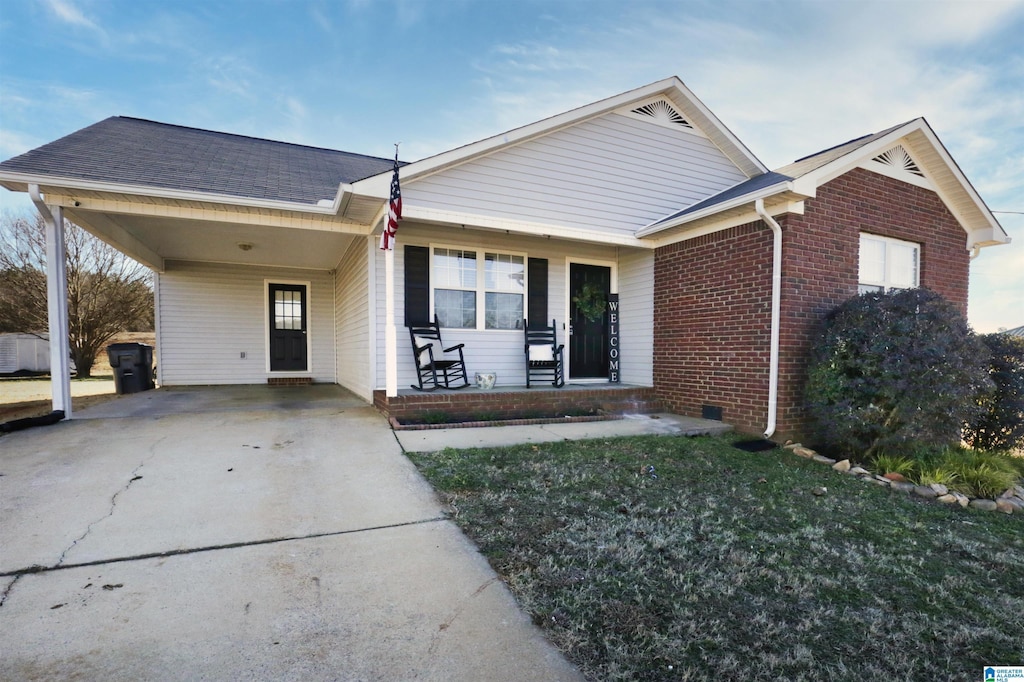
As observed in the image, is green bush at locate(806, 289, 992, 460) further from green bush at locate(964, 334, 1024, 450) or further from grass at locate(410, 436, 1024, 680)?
grass at locate(410, 436, 1024, 680)

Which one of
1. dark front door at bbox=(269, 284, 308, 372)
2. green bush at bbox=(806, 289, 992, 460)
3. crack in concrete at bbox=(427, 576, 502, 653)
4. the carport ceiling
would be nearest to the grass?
crack in concrete at bbox=(427, 576, 502, 653)

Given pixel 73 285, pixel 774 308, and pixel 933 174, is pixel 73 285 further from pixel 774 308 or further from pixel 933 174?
pixel 933 174

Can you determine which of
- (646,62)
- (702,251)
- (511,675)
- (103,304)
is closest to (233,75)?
(103,304)

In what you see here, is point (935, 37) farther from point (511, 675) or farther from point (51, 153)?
point (51, 153)

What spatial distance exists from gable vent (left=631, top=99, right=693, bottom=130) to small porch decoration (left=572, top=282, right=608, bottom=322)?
9.37 ft

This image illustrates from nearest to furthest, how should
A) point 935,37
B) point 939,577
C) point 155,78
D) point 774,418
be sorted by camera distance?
point 939,577
point 774,418
point 935,37
point 155,78

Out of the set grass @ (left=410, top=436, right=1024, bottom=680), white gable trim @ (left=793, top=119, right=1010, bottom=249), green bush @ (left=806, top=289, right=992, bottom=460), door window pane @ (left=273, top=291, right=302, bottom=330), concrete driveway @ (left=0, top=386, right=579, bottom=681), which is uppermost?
white gable trim @ (left=793, top=119, right=1010, bottom=249)

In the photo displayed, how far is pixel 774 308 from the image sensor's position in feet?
17.5

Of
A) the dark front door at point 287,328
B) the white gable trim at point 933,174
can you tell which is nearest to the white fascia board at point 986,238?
the white gable trim at point 933,174

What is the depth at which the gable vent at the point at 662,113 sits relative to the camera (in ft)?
23.6

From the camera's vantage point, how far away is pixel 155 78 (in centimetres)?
952

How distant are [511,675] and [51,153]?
773cm

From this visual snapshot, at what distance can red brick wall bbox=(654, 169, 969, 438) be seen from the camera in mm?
5375

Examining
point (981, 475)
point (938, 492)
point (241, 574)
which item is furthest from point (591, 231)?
point (241, 574)
